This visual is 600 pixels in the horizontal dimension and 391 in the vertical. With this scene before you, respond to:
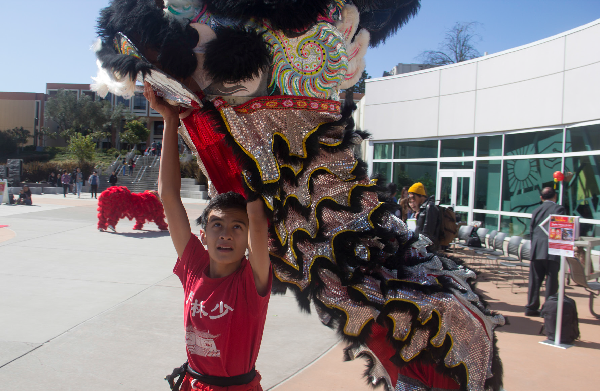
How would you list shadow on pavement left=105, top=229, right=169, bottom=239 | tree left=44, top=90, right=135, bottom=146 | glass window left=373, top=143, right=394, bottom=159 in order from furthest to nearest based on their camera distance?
1. tree left=44, top=90, right=135, bottom=146
2. glass window left=373, top=143, right=394, bottom=159
3. shadow on pavement left=105, top=229, right=169, bottom=239

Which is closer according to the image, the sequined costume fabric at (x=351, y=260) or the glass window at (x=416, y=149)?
the sequined costume fabric at (x=351, y=260)

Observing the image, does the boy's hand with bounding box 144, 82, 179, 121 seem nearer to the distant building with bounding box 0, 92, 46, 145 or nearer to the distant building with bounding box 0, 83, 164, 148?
the distant building with bounding box 0, 83, 164, 148

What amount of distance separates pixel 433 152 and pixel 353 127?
1320 centimetres

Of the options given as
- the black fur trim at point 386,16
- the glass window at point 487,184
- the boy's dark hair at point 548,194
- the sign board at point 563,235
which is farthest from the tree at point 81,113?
the black fur trim at point 386,16

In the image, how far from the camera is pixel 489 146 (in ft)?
42.0

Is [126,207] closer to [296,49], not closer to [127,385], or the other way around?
[127,385]

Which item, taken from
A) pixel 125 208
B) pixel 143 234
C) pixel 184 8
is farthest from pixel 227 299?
pixel 125 208

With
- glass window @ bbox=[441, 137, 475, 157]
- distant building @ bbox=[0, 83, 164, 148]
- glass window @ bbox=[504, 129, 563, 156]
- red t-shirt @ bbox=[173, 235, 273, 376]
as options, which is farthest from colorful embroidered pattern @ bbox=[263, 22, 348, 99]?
distant building @ bbox=[0, 83, 164, 148]

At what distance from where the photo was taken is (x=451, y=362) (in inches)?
71.3

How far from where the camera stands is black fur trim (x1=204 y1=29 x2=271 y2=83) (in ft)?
5.11

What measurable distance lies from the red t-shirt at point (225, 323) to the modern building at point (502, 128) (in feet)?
32.8

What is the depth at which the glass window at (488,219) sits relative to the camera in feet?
41.3

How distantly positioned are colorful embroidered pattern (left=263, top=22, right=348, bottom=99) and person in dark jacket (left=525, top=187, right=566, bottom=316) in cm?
497

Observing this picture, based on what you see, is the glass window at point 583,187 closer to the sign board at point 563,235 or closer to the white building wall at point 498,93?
the white building wall at point 498,93
